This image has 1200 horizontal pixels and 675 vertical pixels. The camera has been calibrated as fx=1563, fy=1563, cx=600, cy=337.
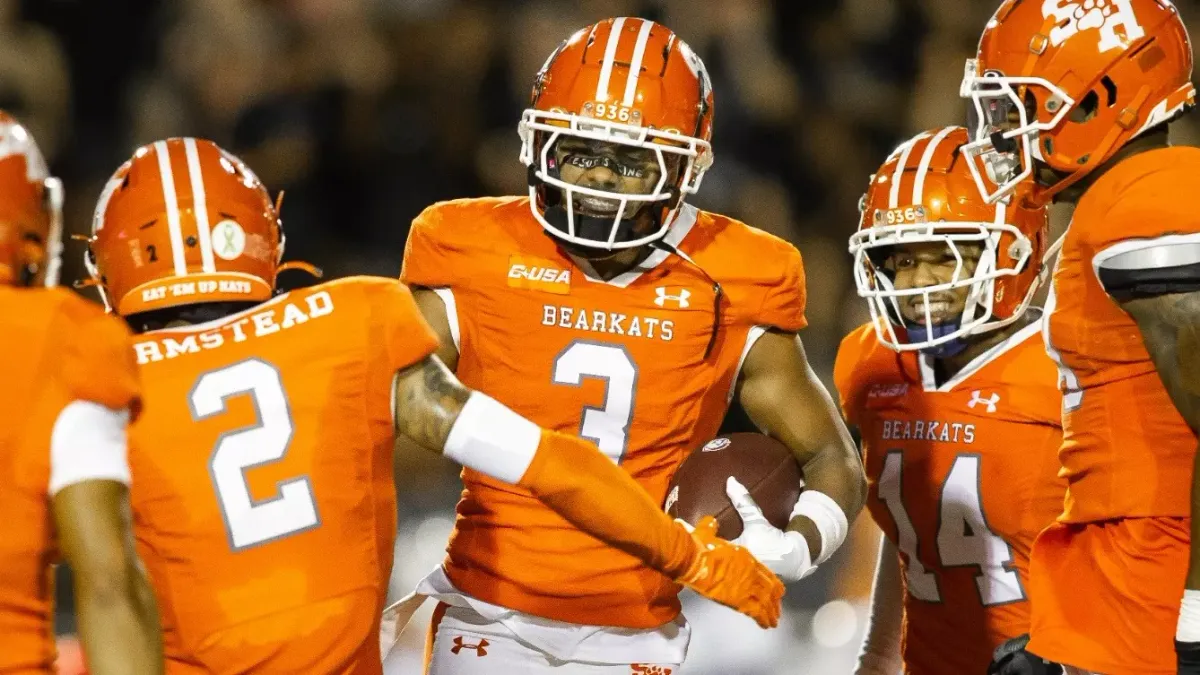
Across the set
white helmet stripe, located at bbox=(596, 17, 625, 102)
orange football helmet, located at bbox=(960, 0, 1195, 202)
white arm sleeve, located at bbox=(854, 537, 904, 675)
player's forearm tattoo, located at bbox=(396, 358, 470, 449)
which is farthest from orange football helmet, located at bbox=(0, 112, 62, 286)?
white arm sleeve, located at bbox=(854, 537, 904, 675)

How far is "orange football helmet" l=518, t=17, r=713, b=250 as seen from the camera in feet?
10.3

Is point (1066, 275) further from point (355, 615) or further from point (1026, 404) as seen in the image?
point (355, 615)

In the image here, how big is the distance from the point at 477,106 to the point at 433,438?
3978mm

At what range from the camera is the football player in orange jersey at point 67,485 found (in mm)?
2041

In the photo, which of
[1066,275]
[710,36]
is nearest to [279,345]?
[1066,275]

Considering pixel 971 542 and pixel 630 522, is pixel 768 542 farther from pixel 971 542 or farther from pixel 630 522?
pixel 971 542

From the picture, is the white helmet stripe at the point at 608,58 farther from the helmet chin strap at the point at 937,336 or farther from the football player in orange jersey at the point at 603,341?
the helmet chin strap at the point at 937,336

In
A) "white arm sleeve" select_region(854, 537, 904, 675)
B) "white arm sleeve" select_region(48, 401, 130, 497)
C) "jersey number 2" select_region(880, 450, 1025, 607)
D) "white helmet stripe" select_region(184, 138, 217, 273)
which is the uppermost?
"white helmet stripe" select_region(184, 138, 217, 273)

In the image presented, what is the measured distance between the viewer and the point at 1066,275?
267cm

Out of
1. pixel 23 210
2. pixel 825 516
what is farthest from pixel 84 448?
pixel 825 516

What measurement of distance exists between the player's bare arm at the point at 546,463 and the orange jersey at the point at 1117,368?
27.0 inches

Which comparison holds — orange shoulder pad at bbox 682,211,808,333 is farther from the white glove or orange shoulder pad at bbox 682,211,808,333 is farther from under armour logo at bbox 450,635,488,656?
under armour logo at bbox 450,635,488,656

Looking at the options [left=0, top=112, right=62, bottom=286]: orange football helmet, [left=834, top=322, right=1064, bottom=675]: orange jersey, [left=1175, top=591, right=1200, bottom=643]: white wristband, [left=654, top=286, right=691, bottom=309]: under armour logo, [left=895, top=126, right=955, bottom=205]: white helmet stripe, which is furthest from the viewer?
[left=895, top=126, right=955, bottom=205]: white helmet stripe

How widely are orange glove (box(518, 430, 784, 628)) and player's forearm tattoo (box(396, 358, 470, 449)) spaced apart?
16 centimetres
